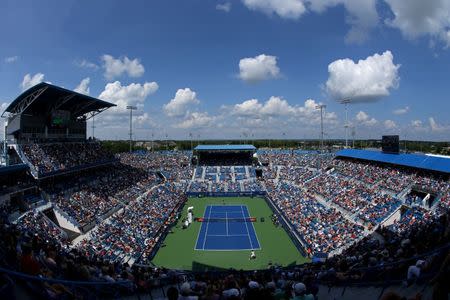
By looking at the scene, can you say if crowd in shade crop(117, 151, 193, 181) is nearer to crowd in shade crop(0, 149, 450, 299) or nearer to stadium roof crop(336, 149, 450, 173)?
crowd in shade crop(0, 149, 450, 299)

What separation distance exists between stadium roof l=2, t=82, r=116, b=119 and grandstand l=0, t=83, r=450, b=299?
0.16 metres

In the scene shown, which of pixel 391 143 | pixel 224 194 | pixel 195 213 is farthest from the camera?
pixel 224 194

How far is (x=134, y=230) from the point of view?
89.0ft

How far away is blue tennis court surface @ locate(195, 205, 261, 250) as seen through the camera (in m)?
27.4

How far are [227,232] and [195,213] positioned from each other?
25.6 ft

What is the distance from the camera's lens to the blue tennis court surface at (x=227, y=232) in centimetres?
2738

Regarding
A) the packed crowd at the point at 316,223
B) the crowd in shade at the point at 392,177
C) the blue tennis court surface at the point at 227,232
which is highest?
the crowd in shade at the point at 392,177

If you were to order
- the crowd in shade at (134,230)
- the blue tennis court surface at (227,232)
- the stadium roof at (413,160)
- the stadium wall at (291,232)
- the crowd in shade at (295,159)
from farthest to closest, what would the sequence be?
1. the crowd in shade at (295,159)
2. the stadium roof at (413,160)
3. the blue tennis court surface at (227,232)
4. the stadium wall at (291,232)
5. the crowd in shade at (134,230)

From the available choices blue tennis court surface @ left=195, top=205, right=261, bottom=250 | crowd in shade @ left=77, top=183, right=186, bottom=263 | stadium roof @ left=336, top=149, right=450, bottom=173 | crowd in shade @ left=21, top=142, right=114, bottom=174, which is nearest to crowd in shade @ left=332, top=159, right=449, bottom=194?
stadium roof @ left=336, top=149, right=450, bottom=173

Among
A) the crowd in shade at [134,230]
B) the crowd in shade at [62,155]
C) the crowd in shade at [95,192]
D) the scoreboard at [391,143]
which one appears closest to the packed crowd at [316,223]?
the scoreboard at [391,143]

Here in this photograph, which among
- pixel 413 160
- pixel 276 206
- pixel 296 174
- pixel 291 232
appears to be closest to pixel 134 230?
pixel 291 232

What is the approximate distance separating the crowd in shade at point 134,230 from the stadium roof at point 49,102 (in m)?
13.6

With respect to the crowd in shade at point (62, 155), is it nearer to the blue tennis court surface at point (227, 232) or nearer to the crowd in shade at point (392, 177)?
the blue tennis court surface at point (227, 232)

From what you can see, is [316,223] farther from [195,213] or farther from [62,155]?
[62,155]
